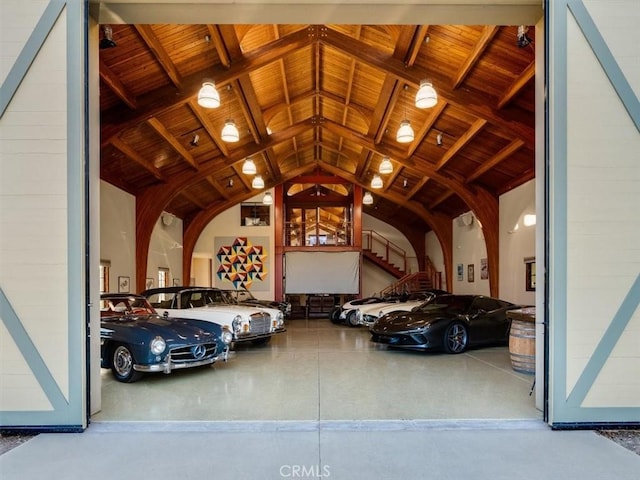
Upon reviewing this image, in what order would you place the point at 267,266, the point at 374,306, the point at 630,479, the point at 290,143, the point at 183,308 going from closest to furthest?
the point at 630,479 → the point at 183,308 → the point at 374,306 → the point at 290,143 → the point at 267,266

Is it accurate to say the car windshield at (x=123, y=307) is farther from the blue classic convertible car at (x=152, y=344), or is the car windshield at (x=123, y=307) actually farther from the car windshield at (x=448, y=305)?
the car windshield at (x=448, y=305)

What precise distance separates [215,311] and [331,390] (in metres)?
3.48

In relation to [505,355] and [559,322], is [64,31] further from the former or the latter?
[505,355]

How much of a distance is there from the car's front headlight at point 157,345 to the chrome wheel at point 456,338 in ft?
15.0

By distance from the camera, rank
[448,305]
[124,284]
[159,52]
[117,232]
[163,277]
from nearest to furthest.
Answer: [159,52]
[448,305]
[117,232]
[124,284]
[163,277]

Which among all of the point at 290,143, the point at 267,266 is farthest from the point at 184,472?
the point at 267,266

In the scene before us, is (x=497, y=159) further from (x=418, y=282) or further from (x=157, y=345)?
(x=418, y=282)

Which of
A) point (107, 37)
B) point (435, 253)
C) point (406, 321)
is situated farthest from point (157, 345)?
point (435, 253)

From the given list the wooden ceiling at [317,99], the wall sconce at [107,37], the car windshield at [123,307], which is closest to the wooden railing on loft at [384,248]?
the wooden ceiling at [317,99]

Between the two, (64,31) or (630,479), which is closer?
(630,479)

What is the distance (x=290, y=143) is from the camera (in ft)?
49.8

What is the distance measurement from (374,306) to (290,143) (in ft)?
22.3

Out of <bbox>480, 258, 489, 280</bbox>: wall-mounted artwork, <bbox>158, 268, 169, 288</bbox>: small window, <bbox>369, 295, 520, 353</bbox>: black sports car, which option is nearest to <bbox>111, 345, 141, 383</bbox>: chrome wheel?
<bbox>369, 295, 520, 353</bbox>: black sports car

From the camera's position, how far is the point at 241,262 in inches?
680
